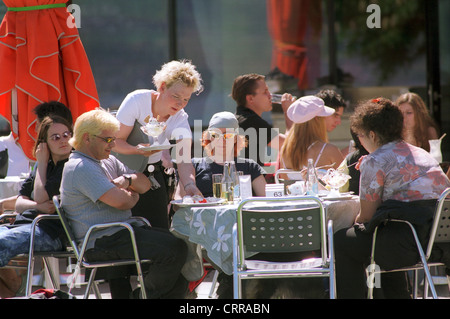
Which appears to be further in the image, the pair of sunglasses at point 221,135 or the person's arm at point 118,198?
the pair of sunglasses at point 221,135

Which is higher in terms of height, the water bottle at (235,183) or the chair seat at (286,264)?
the water bottle at (235,183)

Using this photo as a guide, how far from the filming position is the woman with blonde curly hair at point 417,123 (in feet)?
20.2

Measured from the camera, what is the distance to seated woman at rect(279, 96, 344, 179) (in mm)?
5312

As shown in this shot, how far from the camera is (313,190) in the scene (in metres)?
4.50

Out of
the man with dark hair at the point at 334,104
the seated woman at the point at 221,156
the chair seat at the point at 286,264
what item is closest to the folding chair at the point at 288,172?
the seated woman at the point at 221,156

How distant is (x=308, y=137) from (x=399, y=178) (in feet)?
4.60

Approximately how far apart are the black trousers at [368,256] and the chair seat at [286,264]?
23 cm

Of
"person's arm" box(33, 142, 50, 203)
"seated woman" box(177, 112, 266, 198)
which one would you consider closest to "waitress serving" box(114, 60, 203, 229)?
"seated woman" box(177, 112, 266, 198)

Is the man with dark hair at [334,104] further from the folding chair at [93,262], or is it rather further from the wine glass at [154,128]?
the folding chair at [93,262]

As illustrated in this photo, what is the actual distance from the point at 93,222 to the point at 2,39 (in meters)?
1.84

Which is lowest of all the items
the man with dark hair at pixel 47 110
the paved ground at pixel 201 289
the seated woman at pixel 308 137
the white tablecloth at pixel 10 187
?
the paved ground at pixel 201 289

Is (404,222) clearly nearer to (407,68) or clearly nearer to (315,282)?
(315,282)
